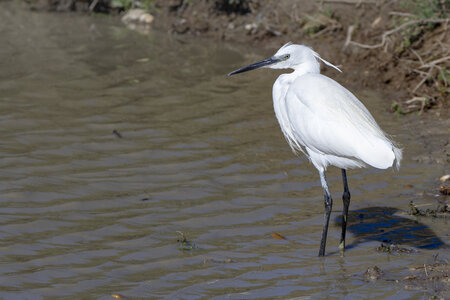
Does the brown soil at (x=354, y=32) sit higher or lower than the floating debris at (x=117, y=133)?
higher

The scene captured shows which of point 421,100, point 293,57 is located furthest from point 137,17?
point 293,57

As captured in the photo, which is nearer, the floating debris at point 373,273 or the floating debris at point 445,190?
the floating debris at point 373,273

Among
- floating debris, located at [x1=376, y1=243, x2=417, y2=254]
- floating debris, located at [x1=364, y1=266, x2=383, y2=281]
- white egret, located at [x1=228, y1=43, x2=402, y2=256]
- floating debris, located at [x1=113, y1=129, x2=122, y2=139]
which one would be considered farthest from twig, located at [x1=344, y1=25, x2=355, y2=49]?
floating debris, located at [x1=364, y1=266, x2=383, y2=281]

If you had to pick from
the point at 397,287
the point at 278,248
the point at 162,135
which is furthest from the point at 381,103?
the point at 397,287

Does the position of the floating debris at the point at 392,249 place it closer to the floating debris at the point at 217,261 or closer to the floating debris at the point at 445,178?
the floating debris at the point at 217,261

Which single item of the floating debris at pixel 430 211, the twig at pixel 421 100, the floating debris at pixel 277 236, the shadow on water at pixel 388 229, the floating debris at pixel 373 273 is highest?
the twig at pixel 421 100

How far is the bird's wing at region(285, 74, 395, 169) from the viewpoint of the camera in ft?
14.9

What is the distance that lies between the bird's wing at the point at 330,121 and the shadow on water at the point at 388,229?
772 mm

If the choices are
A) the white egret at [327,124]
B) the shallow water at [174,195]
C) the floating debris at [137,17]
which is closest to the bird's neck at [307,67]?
the white egret at [327,124]

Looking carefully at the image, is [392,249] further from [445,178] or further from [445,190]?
[445,178]

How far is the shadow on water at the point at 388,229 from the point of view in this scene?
192 inches

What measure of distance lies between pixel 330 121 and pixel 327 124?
3 centimetres

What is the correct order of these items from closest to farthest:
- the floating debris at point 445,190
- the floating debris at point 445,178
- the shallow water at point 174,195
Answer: the shallow water at point 174,195, the floating debris at point 445,190, the floating debris at point 445,178

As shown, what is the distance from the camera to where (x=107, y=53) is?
10453mm
